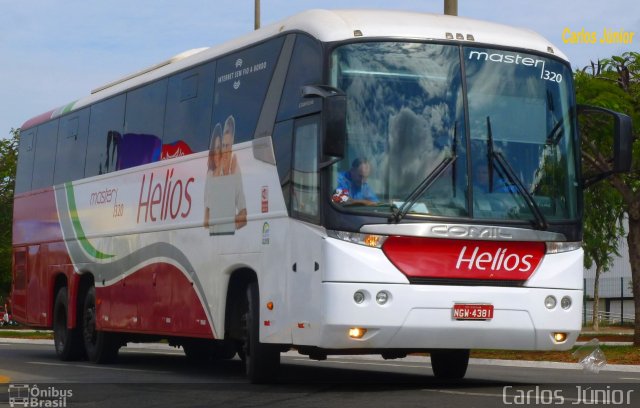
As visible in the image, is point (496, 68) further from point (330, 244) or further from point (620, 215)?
point (620, 215)

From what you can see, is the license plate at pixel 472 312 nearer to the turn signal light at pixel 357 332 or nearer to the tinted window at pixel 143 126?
the turn signal light at pixel 357 332

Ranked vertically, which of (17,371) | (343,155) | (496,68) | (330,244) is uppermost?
(496,68)

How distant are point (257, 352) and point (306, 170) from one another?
2.26 meters

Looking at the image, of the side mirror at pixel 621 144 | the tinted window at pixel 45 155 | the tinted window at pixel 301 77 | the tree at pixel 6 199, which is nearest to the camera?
the tinted window at pixel 301 77

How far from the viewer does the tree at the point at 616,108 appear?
2480cm

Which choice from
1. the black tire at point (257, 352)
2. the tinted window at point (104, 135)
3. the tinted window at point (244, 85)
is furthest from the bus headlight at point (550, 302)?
the tinted window at point (104, 135)

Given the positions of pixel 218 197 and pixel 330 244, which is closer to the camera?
pixel 330 244

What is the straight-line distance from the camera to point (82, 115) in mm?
21812

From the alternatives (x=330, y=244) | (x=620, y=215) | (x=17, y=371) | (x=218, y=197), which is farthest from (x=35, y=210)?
(x=620, y=215)

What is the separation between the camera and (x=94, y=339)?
68.5 ft

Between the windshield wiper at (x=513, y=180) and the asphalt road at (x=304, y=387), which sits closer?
the asphalt road at (x=304, y=387)

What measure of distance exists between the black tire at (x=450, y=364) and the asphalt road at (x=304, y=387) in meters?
0.18

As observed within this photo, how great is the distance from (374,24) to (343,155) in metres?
1.67

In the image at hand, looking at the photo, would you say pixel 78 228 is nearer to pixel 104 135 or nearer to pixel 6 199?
pixel 104 135
